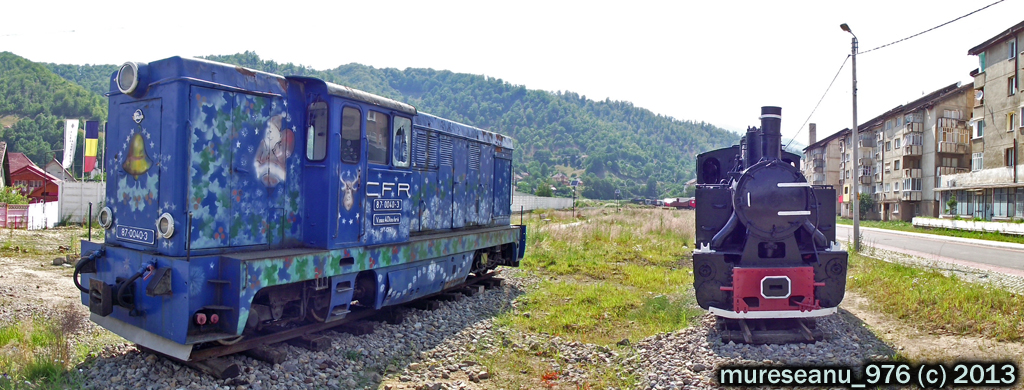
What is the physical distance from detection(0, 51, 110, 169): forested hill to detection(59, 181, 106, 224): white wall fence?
192ft

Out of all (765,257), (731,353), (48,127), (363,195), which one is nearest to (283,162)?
(363,195)

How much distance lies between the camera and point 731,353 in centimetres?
613

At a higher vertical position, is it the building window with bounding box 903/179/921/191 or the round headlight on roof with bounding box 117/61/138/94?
the building window with bounding box 903/179/921/191

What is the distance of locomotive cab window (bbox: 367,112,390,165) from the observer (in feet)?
21.9

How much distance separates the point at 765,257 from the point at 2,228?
23610mm

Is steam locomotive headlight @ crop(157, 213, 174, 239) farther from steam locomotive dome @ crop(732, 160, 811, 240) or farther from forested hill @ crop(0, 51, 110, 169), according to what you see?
forested hill @ crop(0, 51, 110, 169)

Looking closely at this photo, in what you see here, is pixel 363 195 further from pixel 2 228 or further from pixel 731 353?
pixel 2 228

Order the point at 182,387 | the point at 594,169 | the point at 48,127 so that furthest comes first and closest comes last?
the point at 594,169 → the point at 48,127 → the point at 182,387

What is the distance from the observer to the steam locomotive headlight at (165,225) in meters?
5.16

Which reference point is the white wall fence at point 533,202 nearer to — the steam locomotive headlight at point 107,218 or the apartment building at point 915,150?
the apartment building at point 915,150

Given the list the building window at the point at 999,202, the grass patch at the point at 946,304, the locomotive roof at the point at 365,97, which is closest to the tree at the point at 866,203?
the building window at the point at 999,202

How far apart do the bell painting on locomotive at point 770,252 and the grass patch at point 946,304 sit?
157cm

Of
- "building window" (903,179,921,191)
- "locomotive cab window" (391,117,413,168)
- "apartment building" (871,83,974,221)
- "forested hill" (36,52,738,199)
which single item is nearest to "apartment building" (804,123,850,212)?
"apartment building" (871,83,974,221)

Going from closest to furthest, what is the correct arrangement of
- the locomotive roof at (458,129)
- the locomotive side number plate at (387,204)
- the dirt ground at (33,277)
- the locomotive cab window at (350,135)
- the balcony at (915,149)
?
the locomotive cab window at (350,135)
the locomotive side number plate at (387,204)
the dirt ground at (33,277)
the locomotive roof at (458,129)
the balcony at (915,149)
